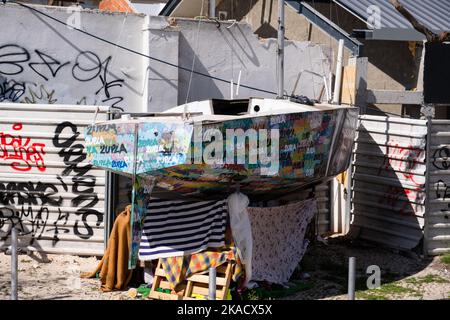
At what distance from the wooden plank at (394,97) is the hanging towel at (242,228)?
6.44m

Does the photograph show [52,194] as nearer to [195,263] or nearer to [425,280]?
[195,263]

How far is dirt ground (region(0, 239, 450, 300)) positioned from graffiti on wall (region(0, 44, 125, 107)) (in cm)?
322

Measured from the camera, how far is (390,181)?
14883mm

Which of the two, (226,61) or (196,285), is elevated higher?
(226,61)

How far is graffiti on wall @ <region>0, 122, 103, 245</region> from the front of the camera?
13.8 metres

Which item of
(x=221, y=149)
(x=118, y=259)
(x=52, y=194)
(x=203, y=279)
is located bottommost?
(x=203, y=279)

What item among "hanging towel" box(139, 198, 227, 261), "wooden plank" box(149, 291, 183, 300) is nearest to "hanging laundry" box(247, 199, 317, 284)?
"hanging towel" box(139, 198, 227, 261)

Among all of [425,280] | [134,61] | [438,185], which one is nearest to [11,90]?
[134,61]

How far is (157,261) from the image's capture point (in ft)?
40.4

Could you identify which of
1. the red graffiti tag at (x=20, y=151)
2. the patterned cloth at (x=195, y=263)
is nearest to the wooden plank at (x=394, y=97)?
the red graffiti tag at (x=20, y=151)

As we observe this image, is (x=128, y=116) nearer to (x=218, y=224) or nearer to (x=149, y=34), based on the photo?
(x=218, y=224)

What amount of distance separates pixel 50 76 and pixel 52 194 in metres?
2.83

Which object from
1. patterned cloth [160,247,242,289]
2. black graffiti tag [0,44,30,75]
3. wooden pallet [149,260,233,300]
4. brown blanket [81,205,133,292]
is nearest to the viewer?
wooden pallet [149,260,233,300]

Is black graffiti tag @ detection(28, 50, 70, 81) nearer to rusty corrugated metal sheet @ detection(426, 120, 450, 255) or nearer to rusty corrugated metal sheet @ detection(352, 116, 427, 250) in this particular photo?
rusty corrugated metal sheet @ detection(352, 116, 427, 250)
